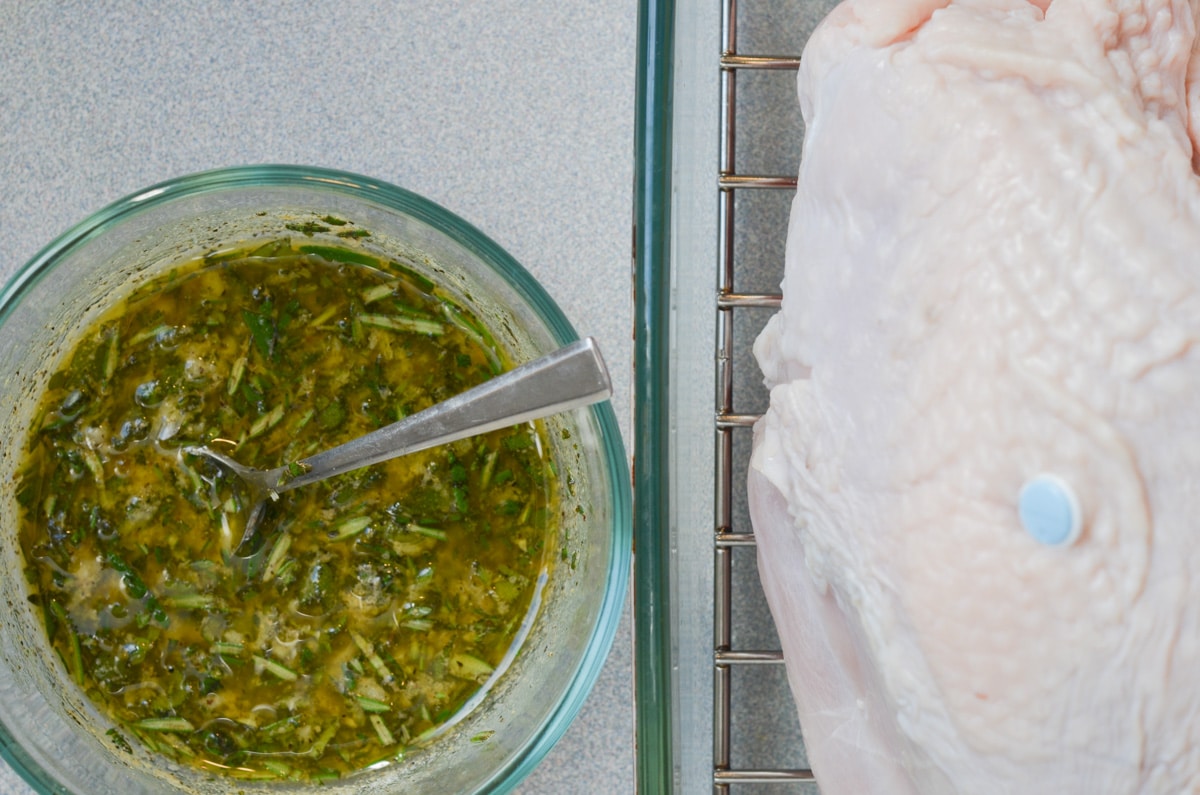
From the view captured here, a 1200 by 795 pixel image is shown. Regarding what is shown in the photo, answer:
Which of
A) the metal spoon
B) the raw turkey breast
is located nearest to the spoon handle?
the metal spoon

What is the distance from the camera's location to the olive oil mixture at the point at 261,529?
833 millimetres

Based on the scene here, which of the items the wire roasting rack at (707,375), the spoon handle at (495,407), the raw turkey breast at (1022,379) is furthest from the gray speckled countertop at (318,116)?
the raw turkey breast at (1022,379)

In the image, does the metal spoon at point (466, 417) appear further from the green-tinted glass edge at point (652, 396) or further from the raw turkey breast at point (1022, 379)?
the raw turkey breast at point (1022, 379)

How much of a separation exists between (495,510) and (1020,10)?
53cm

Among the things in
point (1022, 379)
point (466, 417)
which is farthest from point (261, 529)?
point (1022, 379)

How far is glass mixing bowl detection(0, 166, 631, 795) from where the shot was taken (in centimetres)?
77

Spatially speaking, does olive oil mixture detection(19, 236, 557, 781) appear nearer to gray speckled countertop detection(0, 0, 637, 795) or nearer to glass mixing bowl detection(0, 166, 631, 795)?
glass mixing bowl detection(0, 166, 631, 795)

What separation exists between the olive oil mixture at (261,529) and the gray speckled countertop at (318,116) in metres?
0.16

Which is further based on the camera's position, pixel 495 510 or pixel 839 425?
pixel 495 510

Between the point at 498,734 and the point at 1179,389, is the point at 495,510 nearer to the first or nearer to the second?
the point at 498,734

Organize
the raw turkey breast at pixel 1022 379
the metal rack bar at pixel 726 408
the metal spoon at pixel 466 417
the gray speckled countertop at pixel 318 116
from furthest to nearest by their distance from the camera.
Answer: the gray speckled countertop at pixel 318 116
the metal rack bar at pixel 726 408
the metal spoon at pixel 466 417
the raw turkey breast at pixel 1022 379

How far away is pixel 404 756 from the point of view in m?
0.86

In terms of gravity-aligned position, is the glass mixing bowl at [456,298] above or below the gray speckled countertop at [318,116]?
below

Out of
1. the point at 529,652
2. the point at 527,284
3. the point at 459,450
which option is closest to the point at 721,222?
the point at 527,284
